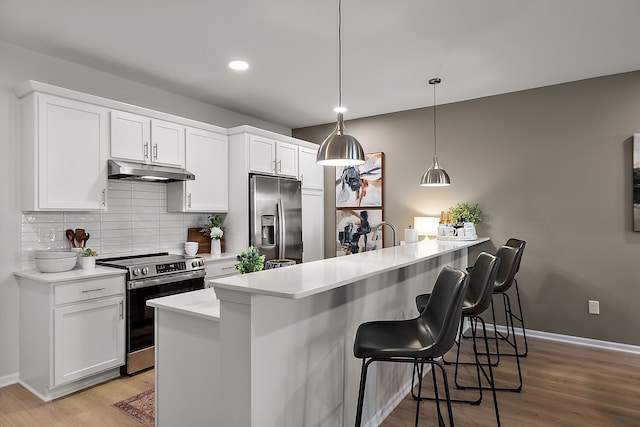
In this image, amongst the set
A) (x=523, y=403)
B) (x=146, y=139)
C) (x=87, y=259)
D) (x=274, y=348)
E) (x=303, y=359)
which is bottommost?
(x=523, y=403)

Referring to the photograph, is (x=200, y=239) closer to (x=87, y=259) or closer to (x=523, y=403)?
(x=87, y=259)

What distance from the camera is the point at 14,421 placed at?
2445 mm

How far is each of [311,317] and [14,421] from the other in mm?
2128

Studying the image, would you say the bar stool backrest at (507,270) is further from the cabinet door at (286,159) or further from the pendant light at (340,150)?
the cabinet door at (286,159)

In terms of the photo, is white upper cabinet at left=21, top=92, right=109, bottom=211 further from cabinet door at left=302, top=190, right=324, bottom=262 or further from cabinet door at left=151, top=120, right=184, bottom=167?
cabinet door at left=302, top=190, right=324, bottom=262

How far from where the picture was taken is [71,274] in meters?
→ 2.86

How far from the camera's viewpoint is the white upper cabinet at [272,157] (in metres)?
4.39

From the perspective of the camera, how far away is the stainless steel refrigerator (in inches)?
169

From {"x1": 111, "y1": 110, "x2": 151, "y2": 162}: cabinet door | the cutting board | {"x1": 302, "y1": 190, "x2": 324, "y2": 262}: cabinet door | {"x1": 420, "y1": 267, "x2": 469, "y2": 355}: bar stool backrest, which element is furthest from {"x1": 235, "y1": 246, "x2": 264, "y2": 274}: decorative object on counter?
{"x1": 302, "y1": 190, "x2": 324, "y2": 262}: cabinet door

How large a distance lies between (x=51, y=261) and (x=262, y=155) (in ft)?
7.62

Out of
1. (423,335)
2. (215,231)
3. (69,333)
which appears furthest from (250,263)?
(215,231)

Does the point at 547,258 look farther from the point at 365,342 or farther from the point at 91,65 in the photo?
the point at 91,65

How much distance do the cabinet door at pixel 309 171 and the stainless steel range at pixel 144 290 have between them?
6.95 ft

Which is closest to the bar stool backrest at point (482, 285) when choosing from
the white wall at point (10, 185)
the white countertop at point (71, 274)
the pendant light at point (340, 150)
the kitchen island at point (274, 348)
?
the kitchen island at point (274, 348)
